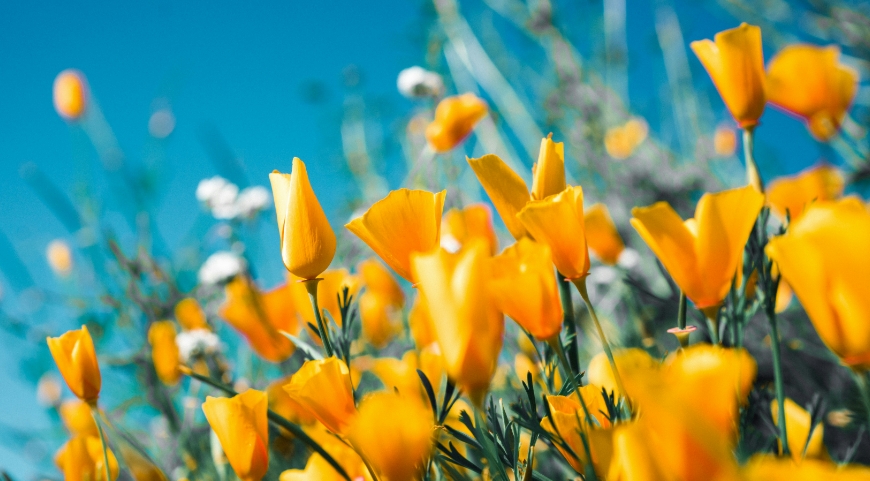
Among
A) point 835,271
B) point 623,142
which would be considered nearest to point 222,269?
point 835,271

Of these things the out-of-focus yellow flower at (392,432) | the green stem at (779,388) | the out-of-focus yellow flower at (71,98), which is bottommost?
the green stem at (779,388)

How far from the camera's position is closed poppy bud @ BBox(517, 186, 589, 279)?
1.31ft

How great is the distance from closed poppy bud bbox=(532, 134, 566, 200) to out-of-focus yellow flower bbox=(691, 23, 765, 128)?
192 mm

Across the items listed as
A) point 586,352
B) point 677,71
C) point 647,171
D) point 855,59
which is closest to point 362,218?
point 586,352

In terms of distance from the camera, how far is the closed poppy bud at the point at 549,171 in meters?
0.46

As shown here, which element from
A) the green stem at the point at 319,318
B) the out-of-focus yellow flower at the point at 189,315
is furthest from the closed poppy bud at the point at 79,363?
the out-of-focus yellow flower at the point at 189,315

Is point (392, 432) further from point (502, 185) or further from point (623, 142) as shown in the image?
point (623, 142)

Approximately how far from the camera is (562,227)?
1.35 feet

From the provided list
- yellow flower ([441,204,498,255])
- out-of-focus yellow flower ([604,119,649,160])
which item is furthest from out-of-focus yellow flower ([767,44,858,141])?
out-of-focus yellow flower ([604,119,649,160])

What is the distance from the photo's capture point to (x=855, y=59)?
1425 millimetres

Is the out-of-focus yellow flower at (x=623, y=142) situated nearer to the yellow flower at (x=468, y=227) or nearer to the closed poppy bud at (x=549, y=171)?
→ the yellow flower at (x=468, y=227)

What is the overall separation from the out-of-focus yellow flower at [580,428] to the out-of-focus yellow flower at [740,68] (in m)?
0.31

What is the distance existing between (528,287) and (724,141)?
258 cm

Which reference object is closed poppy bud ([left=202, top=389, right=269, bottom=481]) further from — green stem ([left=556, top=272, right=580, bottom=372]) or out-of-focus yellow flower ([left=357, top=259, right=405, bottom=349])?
out-of-focus yellow flower ([left=357, top=259, right=405, bottom=349])
